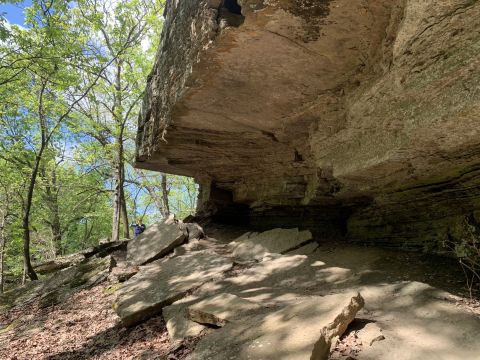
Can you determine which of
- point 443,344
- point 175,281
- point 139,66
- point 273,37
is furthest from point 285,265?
point 139,66

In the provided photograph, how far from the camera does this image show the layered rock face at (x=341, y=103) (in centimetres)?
426

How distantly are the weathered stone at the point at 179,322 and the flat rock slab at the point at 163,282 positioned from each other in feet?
1.34

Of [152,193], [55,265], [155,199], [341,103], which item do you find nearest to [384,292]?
[341,103]

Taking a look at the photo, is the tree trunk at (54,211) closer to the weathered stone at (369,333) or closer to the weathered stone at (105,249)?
the weathered stone at (105,249)

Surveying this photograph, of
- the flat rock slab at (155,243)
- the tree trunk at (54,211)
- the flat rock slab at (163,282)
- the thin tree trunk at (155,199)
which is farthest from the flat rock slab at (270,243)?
the tree trunk at (54,211)

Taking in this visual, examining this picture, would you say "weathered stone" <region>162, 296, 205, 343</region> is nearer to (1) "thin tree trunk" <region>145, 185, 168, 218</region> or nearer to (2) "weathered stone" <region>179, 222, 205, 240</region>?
(2) "weathered stone" <region>179, 222, 205, 240</region>

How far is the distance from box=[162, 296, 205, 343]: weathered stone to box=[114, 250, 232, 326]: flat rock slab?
410 millimetres

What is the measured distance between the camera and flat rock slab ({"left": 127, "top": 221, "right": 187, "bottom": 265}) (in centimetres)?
941

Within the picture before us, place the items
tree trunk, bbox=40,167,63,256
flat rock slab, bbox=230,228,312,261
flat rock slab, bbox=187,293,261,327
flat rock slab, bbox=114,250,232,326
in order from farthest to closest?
tree trunk, bbox=40,167,63,256 < flat rock slab, bbox=230,228,312,261 < flat rock slab, bbox=114,250,232,326 < flat rock slab, bbox=187,293,261,327

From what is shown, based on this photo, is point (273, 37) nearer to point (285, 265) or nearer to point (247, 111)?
point (247, 111)

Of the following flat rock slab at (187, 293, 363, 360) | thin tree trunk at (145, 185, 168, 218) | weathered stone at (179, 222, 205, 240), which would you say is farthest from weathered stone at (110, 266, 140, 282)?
thin tree trunk at (145, 185, 168, 218)

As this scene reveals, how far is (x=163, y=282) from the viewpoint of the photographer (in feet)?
23.4

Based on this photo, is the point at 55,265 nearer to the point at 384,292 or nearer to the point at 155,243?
the point at 155,243

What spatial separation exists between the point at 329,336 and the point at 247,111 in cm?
501
